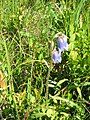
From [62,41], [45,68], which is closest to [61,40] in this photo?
[62,41]

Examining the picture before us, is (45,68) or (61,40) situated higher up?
(61,40)

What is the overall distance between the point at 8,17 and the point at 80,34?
71cm

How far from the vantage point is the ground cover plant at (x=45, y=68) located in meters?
1.75

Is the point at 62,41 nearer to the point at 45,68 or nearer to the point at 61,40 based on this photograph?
the point at 61,40

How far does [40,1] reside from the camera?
2.63 meters

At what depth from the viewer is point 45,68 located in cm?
200

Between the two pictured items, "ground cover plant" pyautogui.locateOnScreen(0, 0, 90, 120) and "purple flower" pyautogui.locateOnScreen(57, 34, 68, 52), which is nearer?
"purple flower" pyautogui.locateOnScreen(57, 34, 68, 52)

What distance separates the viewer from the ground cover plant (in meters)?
1.75

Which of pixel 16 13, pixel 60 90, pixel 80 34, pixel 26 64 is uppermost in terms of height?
pixel 16 13

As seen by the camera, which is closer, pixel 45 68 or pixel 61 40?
pixel 61 40

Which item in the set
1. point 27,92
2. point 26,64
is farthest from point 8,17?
point 27,92

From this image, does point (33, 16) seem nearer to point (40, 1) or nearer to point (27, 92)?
point (40, 1)

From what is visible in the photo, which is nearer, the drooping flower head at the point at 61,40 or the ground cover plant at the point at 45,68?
the drooping flower head at the point at 61,40

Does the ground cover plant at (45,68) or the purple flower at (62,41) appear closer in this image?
the purple flower at (62,41)
